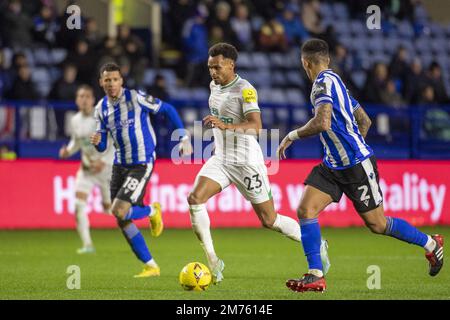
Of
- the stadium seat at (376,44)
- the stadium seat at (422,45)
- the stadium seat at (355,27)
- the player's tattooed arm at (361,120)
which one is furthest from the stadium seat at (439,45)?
the player's tattooed arm at (361,120)

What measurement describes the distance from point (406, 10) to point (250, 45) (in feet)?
14.5

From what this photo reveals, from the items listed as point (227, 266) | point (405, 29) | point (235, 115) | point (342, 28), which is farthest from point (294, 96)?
point (235, 115)

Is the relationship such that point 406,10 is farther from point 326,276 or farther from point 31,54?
point 326,276

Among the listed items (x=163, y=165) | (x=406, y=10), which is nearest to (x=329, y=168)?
(x=163, y=165)

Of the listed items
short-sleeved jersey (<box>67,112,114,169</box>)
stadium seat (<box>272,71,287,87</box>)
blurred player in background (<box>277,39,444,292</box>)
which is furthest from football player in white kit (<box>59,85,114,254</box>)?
stadium seat (<box>272,71,287,87</box>)

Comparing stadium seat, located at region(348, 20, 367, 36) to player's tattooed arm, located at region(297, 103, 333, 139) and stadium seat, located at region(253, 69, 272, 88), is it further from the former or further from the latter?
player's tattooed arm, located at region(297, 103, 333, 139)

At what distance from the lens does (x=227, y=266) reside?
38.7ft

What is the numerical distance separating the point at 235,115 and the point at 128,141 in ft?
5.64

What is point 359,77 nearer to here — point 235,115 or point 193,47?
point 193,47

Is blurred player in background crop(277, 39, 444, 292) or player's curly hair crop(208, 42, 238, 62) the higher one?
player's curly hair crop(208, 42, 238, 62)

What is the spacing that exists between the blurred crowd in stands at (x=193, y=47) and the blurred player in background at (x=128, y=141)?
6.56m

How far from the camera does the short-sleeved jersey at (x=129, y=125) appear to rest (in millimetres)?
11320

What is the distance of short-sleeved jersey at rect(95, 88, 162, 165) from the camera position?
1132 centimetres

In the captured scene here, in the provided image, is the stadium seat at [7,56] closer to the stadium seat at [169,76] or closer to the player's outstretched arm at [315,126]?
the stadium seat at [169,76]
